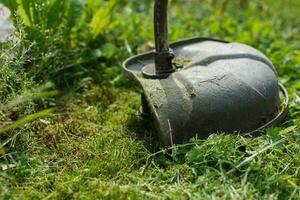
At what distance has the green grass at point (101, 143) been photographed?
2219mm

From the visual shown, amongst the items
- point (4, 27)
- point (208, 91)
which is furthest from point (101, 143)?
point (4, 27)

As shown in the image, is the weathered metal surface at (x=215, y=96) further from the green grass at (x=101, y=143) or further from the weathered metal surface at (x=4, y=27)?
the weathered metal surface at (x=4, y=27)

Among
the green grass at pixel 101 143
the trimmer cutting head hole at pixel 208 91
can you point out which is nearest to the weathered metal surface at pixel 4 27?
the green grass at pixel 101 143

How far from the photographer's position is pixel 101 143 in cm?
262

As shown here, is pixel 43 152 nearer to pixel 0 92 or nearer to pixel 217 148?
pixel 0 92

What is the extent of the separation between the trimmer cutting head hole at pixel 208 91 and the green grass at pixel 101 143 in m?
0.11

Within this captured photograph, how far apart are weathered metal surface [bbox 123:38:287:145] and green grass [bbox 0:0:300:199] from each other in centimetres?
11

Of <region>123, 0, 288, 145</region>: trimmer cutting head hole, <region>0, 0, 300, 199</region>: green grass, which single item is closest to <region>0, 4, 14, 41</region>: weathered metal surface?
<region>0, 0, 300, 199</region>: green grass

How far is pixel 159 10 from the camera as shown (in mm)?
2732

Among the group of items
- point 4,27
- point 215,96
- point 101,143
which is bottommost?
point 101,143

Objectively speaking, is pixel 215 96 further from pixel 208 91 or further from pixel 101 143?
pixel 101 143

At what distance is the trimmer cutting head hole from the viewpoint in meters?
2.52

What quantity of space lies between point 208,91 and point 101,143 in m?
0.63

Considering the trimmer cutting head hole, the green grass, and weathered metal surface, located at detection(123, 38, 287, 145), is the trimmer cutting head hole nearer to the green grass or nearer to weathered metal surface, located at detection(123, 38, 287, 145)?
weathered metal surface, located at detection(123, 38, 287, 145)
